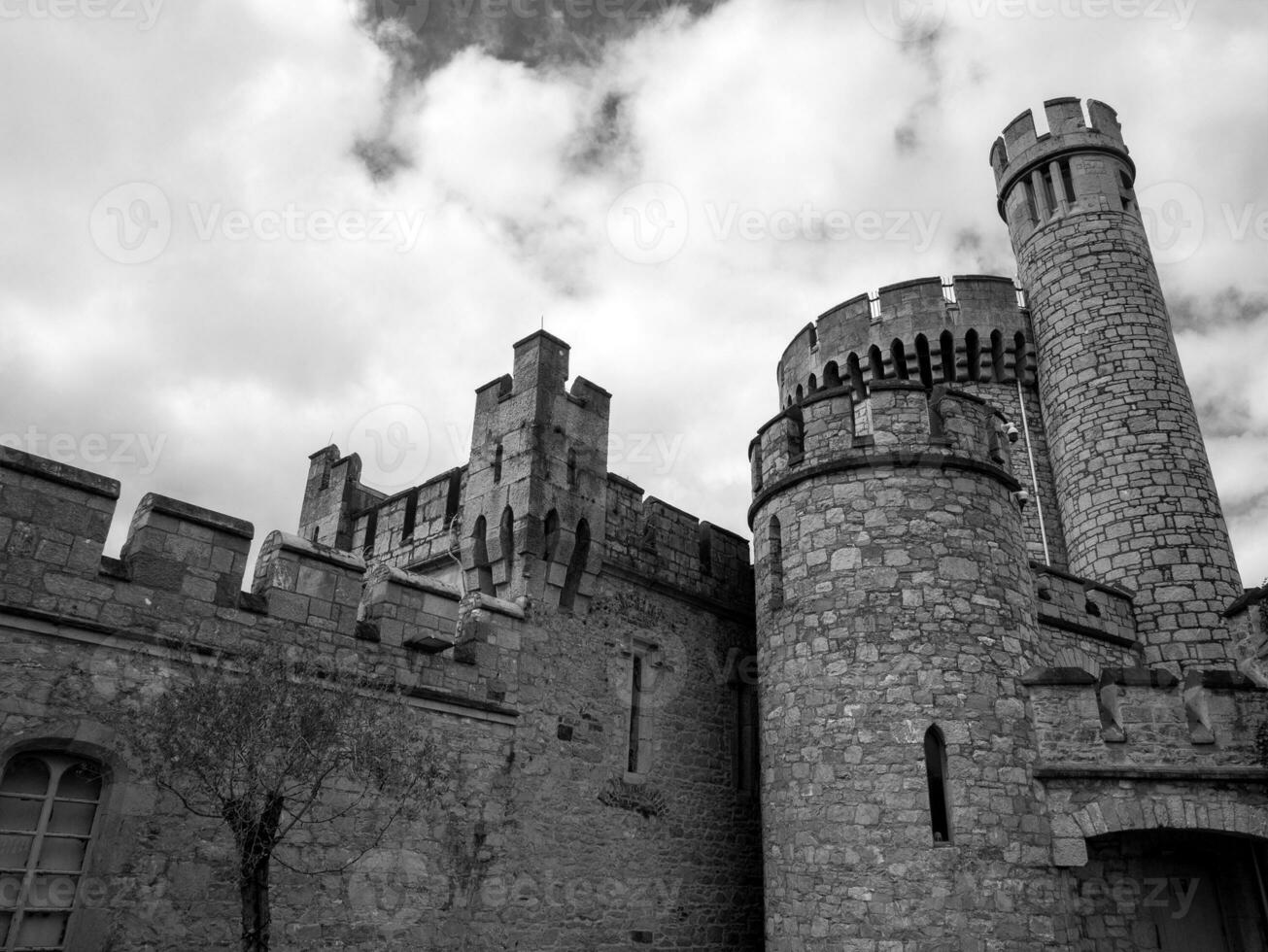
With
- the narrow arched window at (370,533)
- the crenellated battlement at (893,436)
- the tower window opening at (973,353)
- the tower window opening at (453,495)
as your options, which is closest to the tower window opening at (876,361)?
the tower window opening at (973,353)

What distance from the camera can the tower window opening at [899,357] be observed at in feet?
57.7

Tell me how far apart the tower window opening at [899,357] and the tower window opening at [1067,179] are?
13.2ft

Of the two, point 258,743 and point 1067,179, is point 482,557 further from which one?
point 1067,179

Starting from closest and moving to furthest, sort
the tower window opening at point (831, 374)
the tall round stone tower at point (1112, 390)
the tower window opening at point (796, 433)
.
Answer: the tower window opening at point (796, 433)
the tall round stone tower at point (1112, 390)
the tower window opening at point (831, 374)

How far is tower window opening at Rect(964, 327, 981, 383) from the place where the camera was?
1705cm

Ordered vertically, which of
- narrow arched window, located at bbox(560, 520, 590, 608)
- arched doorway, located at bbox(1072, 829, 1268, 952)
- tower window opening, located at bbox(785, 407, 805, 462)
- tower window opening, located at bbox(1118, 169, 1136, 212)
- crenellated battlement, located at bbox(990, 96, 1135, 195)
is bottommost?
arched doorway, located at bbox(1072, 829, 1268, 952)

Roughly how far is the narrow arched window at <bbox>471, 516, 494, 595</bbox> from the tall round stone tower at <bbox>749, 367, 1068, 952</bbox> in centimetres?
334

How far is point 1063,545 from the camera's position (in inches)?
597

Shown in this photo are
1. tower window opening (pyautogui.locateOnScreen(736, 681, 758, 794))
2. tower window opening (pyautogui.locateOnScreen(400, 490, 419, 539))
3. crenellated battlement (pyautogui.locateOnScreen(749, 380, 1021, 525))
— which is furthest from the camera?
tower window opening (pyautogui.locateOnScreen(400, 490, 419, 539))

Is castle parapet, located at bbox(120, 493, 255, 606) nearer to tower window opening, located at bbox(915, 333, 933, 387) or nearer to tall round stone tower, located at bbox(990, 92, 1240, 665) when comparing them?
tall round stone tower, located at bbox(990, 92, 1240, 665)

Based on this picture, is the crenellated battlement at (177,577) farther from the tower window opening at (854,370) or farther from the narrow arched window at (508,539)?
the tower window opening at (854,370)

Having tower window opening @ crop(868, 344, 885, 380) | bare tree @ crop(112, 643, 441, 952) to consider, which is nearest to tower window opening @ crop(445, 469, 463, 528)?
bare tree @ crop(112, 643, 441, 952)

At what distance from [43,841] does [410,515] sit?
6.53 metres

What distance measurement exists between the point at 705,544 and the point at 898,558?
3649 millimetres
